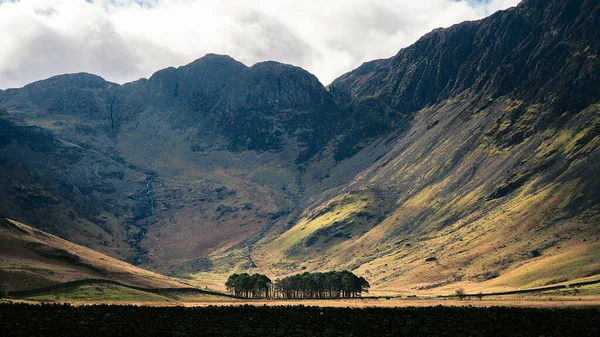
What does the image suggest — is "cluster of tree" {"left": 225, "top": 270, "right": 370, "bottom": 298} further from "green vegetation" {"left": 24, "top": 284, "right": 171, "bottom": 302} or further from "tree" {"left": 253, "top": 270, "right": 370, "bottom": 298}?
"green vegetation" {"left": 24, "top": 284, "right": 171, "bottom": 302}

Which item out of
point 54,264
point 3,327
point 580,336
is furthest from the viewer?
point 54,264

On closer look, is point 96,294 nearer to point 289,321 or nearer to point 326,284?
point 289,321

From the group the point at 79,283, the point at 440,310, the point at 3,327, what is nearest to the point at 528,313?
the point at 440,310

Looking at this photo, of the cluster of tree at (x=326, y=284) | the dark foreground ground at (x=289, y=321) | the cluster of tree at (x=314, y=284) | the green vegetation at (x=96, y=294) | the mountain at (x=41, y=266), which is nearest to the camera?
the dark foreground ground at (x=289, y=321)

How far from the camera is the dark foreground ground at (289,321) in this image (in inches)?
1563

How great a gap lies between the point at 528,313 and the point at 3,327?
39418mm

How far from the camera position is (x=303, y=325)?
136 ft

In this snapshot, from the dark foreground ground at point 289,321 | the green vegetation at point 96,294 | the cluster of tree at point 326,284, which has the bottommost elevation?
the dark foreground ground at point 289,321

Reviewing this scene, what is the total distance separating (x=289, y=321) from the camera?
137 ft

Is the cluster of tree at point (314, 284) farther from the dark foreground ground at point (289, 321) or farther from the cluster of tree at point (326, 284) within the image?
the dark foreground ground at point (289, 321)

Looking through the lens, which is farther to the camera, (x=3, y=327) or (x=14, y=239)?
(x=14, y=239)

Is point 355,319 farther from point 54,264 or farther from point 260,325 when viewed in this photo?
point 54,264

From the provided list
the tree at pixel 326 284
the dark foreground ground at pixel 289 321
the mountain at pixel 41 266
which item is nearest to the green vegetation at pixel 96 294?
the mountain at pixel 41 266

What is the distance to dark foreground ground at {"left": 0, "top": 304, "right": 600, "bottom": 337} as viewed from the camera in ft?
130
